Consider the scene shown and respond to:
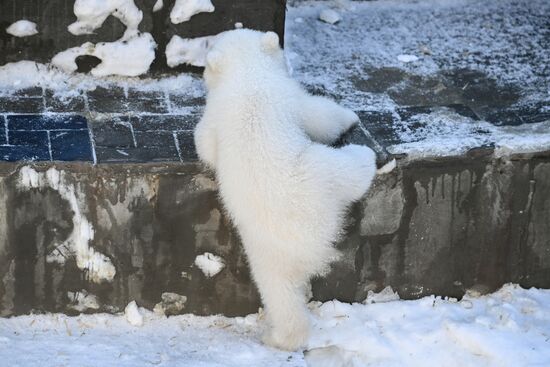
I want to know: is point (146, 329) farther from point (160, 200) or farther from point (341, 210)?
point (341, 210)

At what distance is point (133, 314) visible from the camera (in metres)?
4.98

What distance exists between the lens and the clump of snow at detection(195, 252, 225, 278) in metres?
4.96

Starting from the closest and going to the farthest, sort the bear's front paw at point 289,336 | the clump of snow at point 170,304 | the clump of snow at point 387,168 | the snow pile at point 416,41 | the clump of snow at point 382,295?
1. the bear's front paw at point 289,336
2. the clump of snow at point 387,168
3. the clump of snow at point 170,304
4. the clump of snow at point 382,295
5. the snow pile at point 416,41

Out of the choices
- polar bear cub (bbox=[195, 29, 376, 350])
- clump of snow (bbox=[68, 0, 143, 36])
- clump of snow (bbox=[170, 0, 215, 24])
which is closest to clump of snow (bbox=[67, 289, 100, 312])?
polar bear cub (bbox=[195, 29, 376, 350])

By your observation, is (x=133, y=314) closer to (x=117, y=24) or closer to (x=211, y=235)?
(x=211, y=235)

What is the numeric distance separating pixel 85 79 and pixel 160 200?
3.23 ft

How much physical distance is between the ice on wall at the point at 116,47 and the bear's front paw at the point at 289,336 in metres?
1.58

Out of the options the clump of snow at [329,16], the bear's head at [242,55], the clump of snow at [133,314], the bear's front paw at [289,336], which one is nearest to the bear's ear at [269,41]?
the bear's head at [242,55]

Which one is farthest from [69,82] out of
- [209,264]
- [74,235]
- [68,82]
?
[209,264]

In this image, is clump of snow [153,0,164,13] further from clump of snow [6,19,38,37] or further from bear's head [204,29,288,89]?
bear's head [204,29,288,89]

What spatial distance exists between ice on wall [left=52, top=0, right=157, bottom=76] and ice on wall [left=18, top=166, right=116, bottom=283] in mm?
934

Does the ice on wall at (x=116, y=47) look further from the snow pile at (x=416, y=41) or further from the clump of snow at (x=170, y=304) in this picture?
the clump of snow at (x=170, y=304)

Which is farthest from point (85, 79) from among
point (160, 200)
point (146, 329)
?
point (146, 329)

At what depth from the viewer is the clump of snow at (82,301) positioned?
4961 millimetres
